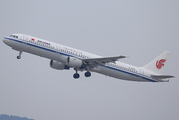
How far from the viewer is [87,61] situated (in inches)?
1697

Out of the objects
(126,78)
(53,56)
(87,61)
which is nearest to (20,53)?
(53,56)

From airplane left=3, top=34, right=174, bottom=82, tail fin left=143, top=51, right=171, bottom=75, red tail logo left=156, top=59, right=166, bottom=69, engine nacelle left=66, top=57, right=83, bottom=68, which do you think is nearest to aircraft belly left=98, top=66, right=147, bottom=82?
airplane left=3, top=34, right=174, bottom=82

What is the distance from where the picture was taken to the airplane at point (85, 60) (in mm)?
40562

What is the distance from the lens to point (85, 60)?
4262 centimetres

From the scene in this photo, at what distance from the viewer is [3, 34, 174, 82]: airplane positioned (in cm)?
4056

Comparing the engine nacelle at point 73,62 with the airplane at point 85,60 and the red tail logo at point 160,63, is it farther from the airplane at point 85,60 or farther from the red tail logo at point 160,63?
the red tail logo at point 160,63

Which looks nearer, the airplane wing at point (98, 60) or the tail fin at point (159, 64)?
the airplane wing at point (98, 60)

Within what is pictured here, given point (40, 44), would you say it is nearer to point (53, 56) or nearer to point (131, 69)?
point (53, 56)

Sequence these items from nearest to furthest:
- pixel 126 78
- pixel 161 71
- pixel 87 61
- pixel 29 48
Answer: pixel 29 48, pixel 87 61, pixel 126 78, pixel 161 71

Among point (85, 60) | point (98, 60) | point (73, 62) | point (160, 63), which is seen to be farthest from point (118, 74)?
point (160, 63)

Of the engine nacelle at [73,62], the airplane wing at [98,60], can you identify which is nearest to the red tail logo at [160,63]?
the airplane wing at [98,60]

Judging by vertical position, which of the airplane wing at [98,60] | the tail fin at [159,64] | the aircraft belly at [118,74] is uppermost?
the tail fin at [159,64]

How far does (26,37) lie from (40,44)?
2.40 m

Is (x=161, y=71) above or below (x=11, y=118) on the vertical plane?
above
